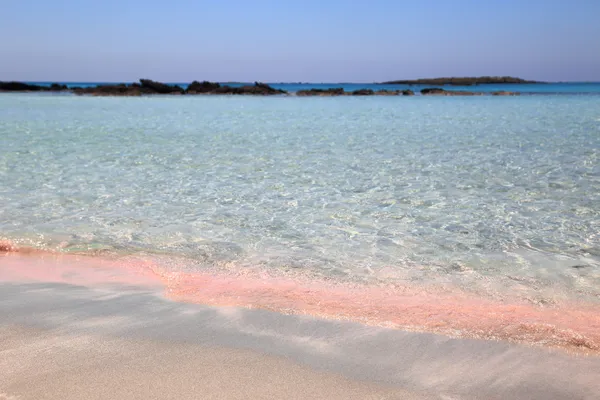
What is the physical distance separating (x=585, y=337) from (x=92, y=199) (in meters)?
6.67

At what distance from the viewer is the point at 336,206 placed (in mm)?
7387

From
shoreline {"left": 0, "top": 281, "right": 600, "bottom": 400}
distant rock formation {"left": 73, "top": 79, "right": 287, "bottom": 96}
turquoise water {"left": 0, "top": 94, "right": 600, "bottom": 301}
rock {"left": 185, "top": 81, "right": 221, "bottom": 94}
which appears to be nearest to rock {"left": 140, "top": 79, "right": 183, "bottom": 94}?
distant rock formation {"left": 73, "top": 79, "right": 287, "bottom": 96}

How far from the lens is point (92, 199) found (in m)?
7.70

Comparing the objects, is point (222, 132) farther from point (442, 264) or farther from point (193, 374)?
point (193, 374)

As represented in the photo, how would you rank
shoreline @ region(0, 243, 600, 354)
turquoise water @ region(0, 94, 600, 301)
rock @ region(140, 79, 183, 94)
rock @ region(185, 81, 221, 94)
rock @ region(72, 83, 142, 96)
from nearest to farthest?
shoreline @ region(0, 243, 600, 354) < turquoise water @ region(0, 94, 600, 301) < rock @ region(72, 83, 142, 96) < rock @ region(140, 79, 183, 94) < rock @ region(185, 81, 221, 94)

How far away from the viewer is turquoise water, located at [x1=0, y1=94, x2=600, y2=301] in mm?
5164

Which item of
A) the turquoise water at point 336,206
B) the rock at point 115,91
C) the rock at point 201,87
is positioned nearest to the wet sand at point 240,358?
the turquoise water at point 336,206

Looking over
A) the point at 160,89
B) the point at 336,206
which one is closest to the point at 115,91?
the point at 160,89

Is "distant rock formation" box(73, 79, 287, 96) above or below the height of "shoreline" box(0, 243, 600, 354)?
above

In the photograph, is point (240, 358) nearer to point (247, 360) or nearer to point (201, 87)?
point (247, 360)

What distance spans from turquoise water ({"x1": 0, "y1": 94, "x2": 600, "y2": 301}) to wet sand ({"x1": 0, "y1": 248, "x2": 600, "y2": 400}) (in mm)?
1391

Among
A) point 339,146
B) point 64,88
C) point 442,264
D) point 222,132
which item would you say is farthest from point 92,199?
point 64,88

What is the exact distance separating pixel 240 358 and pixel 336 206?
4550mm

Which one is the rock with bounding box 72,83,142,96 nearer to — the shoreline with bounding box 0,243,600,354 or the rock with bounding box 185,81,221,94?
the rock with bounding box 185,81,221,94
